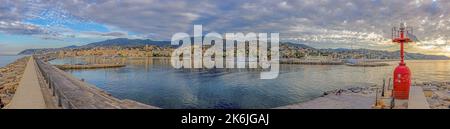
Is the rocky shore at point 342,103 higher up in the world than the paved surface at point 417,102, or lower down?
lower down

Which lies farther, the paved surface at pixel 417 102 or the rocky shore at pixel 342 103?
the rocky shore at pixel 342 103

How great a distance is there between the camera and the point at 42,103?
11727 millimetres

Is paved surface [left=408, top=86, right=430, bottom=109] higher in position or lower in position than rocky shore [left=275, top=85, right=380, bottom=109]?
higher

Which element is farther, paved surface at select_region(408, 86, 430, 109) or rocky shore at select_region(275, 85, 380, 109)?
rocky shore at select_region(275, 85, 380, 109)

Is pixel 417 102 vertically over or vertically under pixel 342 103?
over

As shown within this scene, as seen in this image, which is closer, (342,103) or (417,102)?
(417,102)
